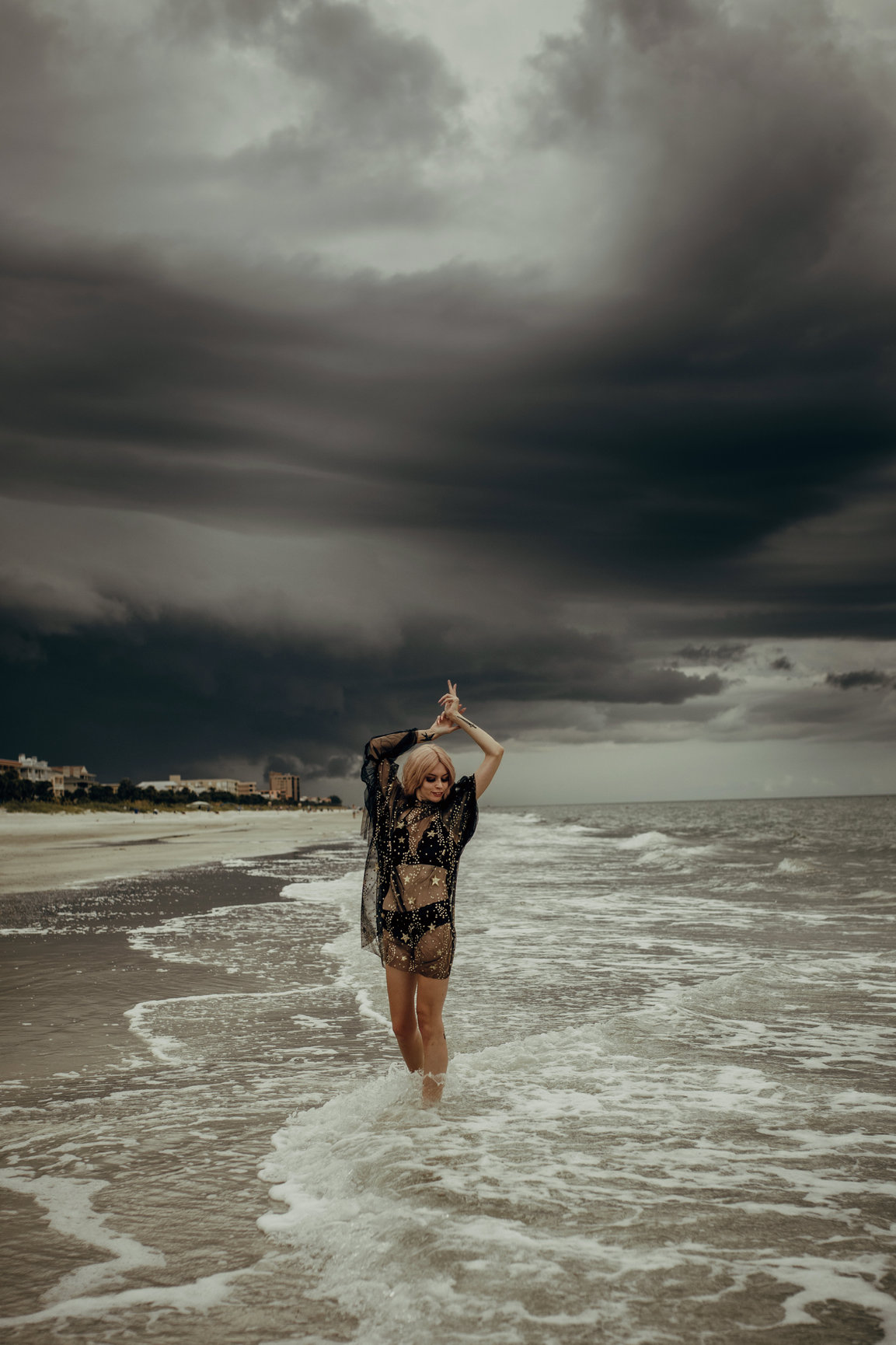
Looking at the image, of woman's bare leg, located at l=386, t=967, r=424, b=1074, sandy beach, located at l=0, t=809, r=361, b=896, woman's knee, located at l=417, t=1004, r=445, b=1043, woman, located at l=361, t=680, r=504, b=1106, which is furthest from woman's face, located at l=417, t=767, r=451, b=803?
sandy beach, located at l=0, t=809, r=361, b=896

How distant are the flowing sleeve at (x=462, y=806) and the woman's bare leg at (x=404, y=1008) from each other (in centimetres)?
86

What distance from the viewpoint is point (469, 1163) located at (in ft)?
16.4

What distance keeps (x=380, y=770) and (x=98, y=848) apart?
37119mm

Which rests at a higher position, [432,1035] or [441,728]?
[441,728]

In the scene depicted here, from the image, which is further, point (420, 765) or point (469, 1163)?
point (420, 765)

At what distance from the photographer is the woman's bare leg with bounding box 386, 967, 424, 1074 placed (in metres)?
5.44

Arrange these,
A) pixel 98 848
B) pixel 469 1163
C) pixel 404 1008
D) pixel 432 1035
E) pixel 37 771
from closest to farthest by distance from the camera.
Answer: pixel 469 1163, pixel 404 1008, pixel 432 1035, pixel 98 848, pixel 37 771

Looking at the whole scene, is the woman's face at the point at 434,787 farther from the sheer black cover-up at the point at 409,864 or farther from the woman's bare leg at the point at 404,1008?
the woman's bare leg at the point at 404,1008

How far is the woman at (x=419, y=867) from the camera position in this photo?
17.7 ft

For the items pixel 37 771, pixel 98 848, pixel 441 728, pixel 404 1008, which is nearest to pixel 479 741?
pixel 441 728

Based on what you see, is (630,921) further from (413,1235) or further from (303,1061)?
(413,1235)

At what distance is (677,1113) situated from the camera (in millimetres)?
5859

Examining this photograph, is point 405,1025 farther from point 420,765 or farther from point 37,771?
point 37,771

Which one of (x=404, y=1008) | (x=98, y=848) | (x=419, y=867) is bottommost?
(x=98, y=848)
